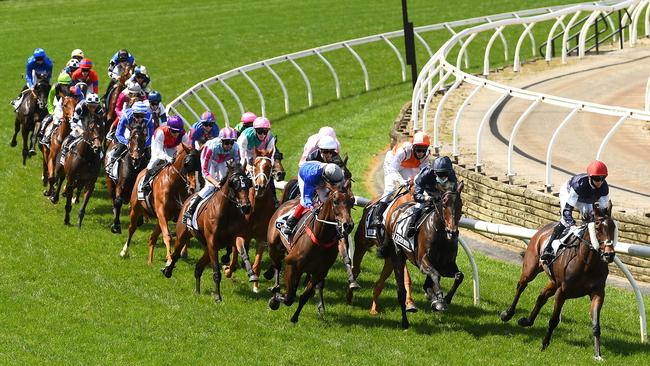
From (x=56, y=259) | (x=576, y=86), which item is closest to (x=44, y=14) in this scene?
(x=576, y=86)

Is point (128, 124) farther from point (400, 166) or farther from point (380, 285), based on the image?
point (380, 285)

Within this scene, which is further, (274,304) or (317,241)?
(274,304)

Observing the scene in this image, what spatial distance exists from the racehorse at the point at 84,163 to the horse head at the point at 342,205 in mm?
6708

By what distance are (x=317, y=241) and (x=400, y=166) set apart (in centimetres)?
170

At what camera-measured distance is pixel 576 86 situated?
2733 cm

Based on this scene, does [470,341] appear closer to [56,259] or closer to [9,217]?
[56,259]

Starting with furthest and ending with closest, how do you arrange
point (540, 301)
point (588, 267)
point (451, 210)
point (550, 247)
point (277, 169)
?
1. point (277, 169)
2. point (540, 301)
3. point (550, 247)
4. point (451, 210)
5. point (588, 267)

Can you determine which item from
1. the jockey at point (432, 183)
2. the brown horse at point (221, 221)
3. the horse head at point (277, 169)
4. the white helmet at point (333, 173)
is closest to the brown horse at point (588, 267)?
the jockey at point (432, 183)

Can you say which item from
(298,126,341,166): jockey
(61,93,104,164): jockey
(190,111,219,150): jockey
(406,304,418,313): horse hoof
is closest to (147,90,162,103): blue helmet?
(61,93,104,164): jockey

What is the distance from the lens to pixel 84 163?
61.8 ft

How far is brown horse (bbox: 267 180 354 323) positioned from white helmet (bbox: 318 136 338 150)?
845 mm

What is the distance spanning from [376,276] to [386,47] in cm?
1994

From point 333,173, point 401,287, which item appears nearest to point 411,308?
point 401,287

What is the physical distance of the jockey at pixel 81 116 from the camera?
Result: 18625 millimetres
